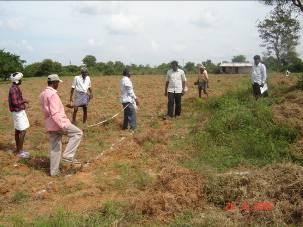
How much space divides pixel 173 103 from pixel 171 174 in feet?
21.6

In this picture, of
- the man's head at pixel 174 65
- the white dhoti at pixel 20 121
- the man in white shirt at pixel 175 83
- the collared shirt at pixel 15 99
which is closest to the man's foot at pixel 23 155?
the white dhoti at pixel 20 121

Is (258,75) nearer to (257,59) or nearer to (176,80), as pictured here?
(257,59)

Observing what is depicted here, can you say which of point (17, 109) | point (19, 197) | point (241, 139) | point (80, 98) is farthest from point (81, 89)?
point (19, 197)

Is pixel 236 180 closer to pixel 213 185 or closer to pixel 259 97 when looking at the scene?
pixel 213 185

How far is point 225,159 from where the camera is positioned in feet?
27.6

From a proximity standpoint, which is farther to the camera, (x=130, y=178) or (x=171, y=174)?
(x=130, y=178)

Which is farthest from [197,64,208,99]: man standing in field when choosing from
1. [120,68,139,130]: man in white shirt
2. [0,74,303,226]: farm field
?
[120,68,139,130]: man in white shirt

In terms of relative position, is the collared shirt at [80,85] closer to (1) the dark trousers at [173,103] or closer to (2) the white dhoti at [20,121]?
(1) the dark trousers at [173,103]

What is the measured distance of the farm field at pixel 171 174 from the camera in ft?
18.6

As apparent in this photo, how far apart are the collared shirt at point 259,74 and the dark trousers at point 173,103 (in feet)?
7.49

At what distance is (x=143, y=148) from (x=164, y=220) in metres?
4.01

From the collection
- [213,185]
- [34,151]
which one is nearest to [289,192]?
[213,185]

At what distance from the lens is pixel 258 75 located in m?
13.1

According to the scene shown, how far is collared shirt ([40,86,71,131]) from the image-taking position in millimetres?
7758
